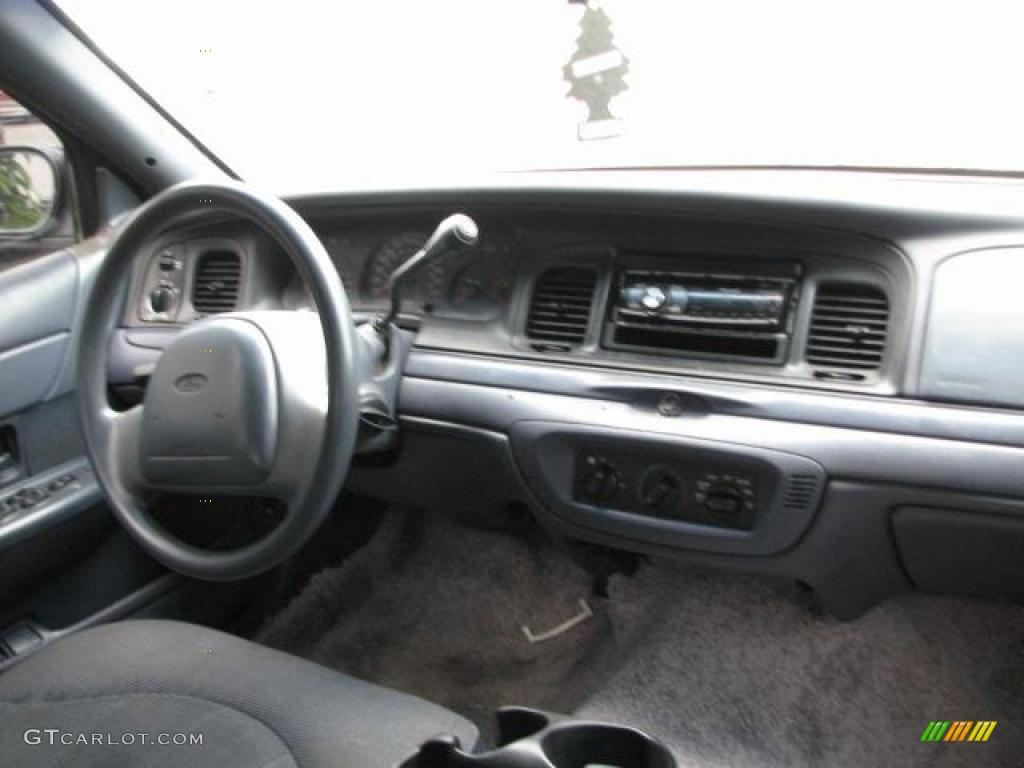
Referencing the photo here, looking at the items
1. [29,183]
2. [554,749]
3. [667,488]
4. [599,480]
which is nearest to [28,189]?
[29,183]

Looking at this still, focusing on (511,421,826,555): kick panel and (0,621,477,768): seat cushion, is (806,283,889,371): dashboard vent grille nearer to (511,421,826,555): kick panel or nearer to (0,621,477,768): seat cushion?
(511,421,826,555): kick panel

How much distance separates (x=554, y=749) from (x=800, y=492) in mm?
501

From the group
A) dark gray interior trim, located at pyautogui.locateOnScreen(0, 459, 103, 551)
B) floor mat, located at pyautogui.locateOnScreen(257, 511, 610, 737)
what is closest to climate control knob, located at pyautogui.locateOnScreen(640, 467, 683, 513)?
floor mat, located at pyautogui.locateOnScreen(257, 511, 610, 737)

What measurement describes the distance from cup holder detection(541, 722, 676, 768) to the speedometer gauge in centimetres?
83

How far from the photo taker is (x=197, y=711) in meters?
1.12

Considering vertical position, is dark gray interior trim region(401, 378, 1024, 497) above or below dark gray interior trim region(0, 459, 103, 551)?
above

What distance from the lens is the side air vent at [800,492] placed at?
123 centimetres

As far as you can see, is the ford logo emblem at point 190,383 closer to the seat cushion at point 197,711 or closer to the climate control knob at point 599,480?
the seat cushion at point 197,711

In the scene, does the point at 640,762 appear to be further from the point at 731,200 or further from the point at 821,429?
the point at 731,200

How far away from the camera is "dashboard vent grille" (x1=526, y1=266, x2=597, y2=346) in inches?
57.4

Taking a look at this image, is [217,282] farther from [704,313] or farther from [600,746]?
[600,746]

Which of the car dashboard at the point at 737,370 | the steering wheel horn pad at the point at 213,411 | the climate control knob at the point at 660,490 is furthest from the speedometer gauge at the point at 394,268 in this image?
the climate control knob at the point at 660,490

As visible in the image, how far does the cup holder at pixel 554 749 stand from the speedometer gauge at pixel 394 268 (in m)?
0.80

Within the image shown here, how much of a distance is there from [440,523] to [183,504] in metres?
0.55
